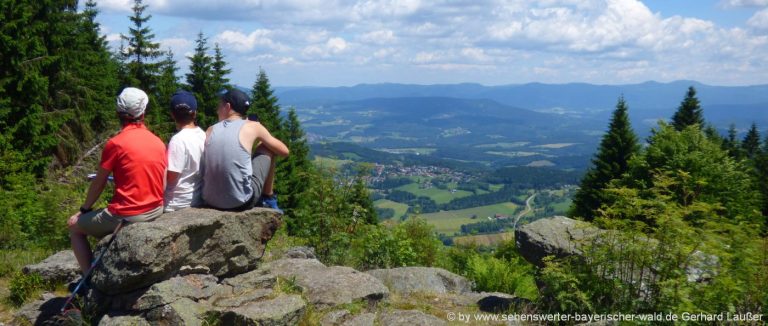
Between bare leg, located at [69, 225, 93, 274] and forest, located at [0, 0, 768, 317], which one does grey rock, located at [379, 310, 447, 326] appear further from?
bare leg, located at [69, 225, 93, 274]

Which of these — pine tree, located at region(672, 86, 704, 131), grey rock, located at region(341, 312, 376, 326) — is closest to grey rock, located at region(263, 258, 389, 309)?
grey rock, located at region(341, 312, 376, 326)

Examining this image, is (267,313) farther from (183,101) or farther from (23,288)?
(23,288)

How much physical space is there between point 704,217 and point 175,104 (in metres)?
5.78

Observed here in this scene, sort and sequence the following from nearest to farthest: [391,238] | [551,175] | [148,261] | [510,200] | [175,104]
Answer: [148,261]
[175,104]
[391,238]
[510,200]
[551,175]

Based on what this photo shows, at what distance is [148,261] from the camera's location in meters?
4.92

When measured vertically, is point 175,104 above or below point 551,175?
above

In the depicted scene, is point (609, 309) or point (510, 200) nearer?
point (609, 309)

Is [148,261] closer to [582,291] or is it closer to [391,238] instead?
[582,291]

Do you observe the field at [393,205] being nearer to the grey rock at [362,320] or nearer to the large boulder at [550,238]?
the large boulder at [550,238]

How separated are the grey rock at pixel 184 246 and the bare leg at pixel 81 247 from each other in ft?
0.90

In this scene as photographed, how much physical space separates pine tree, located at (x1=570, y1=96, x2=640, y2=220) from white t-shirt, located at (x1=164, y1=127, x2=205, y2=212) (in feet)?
93.5

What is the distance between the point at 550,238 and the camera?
6906 mm

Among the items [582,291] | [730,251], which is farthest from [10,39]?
[730,251]

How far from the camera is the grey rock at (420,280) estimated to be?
787 centimetres
